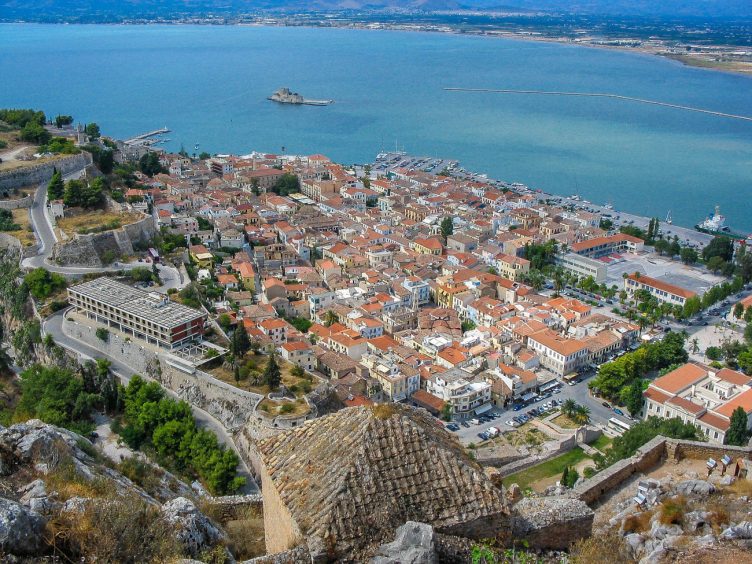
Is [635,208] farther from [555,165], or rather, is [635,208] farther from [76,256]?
[76,256]

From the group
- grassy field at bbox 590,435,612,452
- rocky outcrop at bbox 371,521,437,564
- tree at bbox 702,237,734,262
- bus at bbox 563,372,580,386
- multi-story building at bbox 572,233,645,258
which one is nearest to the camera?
rocky outcrop at bbox 371,521,437,564

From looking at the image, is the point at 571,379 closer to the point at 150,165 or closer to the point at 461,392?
the point at 461,392

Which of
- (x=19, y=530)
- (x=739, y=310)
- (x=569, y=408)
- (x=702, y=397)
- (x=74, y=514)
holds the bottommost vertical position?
(x=569, y=408)

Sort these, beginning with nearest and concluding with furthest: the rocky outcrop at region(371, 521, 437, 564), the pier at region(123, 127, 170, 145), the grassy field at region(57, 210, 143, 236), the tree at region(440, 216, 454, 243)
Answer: the rocky outcrop at region(371, 521, 437, 564) → the grassy field at region(57, 210, 143, 236) → the tree at region(440, 216, 454, 243) → the pier at region(123, 127, 170, 145)

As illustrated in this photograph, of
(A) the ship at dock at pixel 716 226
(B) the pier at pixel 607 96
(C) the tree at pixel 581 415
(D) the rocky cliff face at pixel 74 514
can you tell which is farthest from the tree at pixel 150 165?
(B) the pier at pixel 607 96

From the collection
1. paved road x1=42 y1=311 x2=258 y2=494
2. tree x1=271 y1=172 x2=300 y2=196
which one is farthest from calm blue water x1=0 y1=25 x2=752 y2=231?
paved road x1=42 y1=311 x2=258 y2=494

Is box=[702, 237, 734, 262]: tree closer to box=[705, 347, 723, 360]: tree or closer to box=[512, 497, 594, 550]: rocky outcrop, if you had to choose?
box=[705, 347, 723, 360]: tree

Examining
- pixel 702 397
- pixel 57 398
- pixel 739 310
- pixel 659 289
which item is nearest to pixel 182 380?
pixel 57 398
